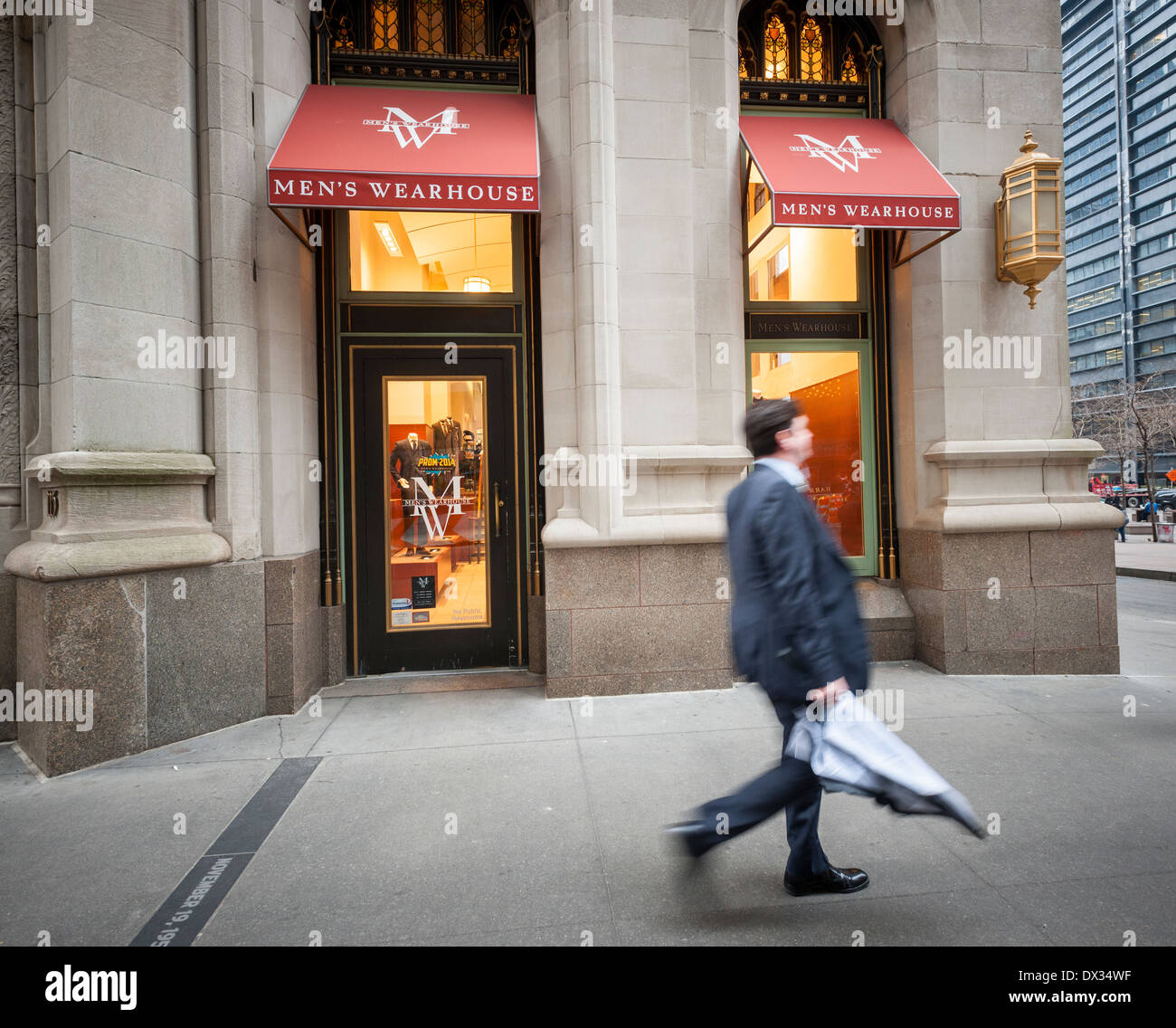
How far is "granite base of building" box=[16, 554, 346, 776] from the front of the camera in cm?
485

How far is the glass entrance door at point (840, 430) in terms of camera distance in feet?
24.9

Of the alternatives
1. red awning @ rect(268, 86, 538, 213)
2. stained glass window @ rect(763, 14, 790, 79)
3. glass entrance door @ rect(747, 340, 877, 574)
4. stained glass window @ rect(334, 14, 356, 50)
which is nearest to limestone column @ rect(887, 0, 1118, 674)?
glass entrance door @ rect(747, 340, 877, 574)

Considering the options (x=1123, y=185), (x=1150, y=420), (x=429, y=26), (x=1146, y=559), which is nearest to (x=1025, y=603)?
(x=429, y=26)

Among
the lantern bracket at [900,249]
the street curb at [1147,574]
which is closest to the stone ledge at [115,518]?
the lantern bracket at [900,249]

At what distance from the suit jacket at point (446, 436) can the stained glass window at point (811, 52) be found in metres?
5.38

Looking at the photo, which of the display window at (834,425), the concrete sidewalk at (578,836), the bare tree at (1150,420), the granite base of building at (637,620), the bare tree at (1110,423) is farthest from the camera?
the bare tree at (1110,423)

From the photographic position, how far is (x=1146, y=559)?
1797 centimetres

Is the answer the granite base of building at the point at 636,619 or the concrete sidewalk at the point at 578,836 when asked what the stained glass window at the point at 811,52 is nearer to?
the granite base of building at the point at 636,619

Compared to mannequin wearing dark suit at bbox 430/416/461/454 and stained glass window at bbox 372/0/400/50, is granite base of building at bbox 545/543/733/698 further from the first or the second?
stained glass window at bbox 372/0/400/50

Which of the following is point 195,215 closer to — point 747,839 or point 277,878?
point 277,878

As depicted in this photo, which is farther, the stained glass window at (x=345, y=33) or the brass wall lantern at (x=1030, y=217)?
the stained glass window at (x=345, y=33)

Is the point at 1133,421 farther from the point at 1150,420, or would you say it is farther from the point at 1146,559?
the point at 1146,559

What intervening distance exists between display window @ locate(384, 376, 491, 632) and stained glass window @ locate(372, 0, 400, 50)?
3383 millimetres

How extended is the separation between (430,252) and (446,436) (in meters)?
1.91
